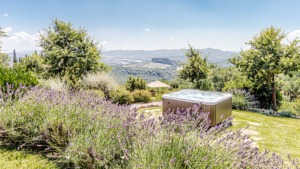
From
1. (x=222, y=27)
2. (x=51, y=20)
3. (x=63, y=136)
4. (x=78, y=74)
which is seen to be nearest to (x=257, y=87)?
(x=63, y=136)

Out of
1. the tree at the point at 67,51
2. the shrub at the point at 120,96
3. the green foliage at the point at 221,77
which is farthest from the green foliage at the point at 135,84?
the green foliage at the point at 221,77

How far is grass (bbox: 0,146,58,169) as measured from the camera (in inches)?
74.9

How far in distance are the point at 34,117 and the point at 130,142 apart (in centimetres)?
165

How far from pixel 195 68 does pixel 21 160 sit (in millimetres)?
9363

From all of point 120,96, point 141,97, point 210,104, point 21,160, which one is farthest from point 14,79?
point 141,97

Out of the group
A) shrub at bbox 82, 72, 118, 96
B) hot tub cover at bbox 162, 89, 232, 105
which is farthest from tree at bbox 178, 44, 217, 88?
shrub at bbox 82, 72, 118, 96

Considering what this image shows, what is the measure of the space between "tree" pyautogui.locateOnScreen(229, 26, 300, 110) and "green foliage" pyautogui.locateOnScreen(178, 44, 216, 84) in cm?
165

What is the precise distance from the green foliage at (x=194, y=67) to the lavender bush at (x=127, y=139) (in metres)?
8.09

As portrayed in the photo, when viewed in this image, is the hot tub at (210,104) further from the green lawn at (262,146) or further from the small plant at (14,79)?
the small plant at (14,79)

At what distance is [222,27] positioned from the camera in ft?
82.0

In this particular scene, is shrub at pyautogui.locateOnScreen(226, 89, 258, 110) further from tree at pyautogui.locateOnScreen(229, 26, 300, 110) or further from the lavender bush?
the lavender bush

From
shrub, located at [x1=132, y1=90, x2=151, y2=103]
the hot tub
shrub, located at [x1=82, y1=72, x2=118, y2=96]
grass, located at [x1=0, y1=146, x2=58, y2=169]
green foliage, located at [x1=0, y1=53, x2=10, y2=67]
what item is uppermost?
green foliage, located at [x1=0, y1=53, x2=10, y2=67]

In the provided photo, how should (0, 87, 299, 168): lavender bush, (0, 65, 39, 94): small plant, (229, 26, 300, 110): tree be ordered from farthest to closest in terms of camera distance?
1. (229, 26, 300, 110): tree
2. (0, 65, 39, 94): small plant
3. (0, 87, 299, 168): lavender bush

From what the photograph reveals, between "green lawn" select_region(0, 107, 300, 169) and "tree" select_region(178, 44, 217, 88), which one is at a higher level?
"tree" select_region(178, 44, 217, 88)
